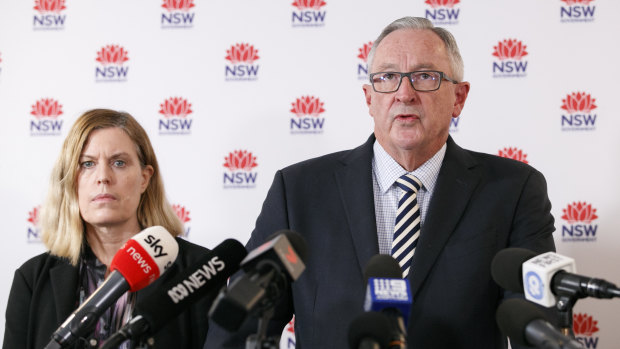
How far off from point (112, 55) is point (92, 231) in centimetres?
105

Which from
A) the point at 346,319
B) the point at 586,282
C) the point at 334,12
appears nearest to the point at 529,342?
the point at 586,282

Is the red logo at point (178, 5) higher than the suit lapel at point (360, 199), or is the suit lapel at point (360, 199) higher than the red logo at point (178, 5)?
the red logo at point (178, 5)

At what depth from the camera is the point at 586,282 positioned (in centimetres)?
120

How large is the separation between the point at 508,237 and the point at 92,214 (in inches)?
64.5

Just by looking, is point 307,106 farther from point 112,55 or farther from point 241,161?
point 112,55

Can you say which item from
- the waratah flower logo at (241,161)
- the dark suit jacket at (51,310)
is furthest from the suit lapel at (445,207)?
the waratah flower logo at (241,161)

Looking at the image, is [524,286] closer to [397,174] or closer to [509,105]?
[397,174]

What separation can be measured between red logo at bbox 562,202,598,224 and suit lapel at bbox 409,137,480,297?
1024 millimetres

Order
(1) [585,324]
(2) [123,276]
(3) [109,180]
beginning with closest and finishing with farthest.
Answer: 1. (2) [123,276]
2. (3) [109,180]
3. (1) [585,324]

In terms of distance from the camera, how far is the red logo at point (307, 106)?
125 inches

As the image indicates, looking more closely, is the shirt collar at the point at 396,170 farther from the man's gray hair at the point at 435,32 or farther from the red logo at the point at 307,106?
the red logo at the point at 307,106

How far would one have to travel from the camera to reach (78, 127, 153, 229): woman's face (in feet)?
8.56

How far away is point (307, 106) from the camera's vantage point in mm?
3191

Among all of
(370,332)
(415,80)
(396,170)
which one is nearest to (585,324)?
(396,170)
